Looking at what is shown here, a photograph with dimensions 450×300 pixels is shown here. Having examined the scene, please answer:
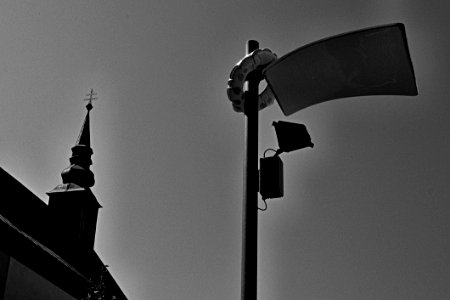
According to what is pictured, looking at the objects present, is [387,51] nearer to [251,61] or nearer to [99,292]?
[251,61]

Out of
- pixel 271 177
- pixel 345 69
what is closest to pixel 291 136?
pixel 271 177

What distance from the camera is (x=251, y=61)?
636 centimetres

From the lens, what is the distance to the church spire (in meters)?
43.8

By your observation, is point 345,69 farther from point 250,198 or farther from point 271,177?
point 250,198

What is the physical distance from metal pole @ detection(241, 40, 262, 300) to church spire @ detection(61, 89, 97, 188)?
38.5m

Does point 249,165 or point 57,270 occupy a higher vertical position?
point 57,270

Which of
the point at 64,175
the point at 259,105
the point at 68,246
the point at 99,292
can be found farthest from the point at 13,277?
the point at 64,175

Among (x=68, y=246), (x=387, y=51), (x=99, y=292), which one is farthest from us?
(x=68, y=246)

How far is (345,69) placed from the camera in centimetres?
599

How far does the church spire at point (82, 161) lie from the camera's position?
43.8 metres

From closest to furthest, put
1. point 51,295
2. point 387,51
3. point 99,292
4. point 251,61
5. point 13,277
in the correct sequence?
1. point 387,51
2. point 251,61
3. point 99,292
4. point 13,277
5. point 51,295

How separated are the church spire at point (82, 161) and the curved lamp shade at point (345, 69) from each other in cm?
3865

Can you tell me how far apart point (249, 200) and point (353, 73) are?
135cm

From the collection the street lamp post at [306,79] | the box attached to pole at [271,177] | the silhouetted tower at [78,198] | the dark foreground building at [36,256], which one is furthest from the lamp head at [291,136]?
the silhouetted tower at [78,198]
